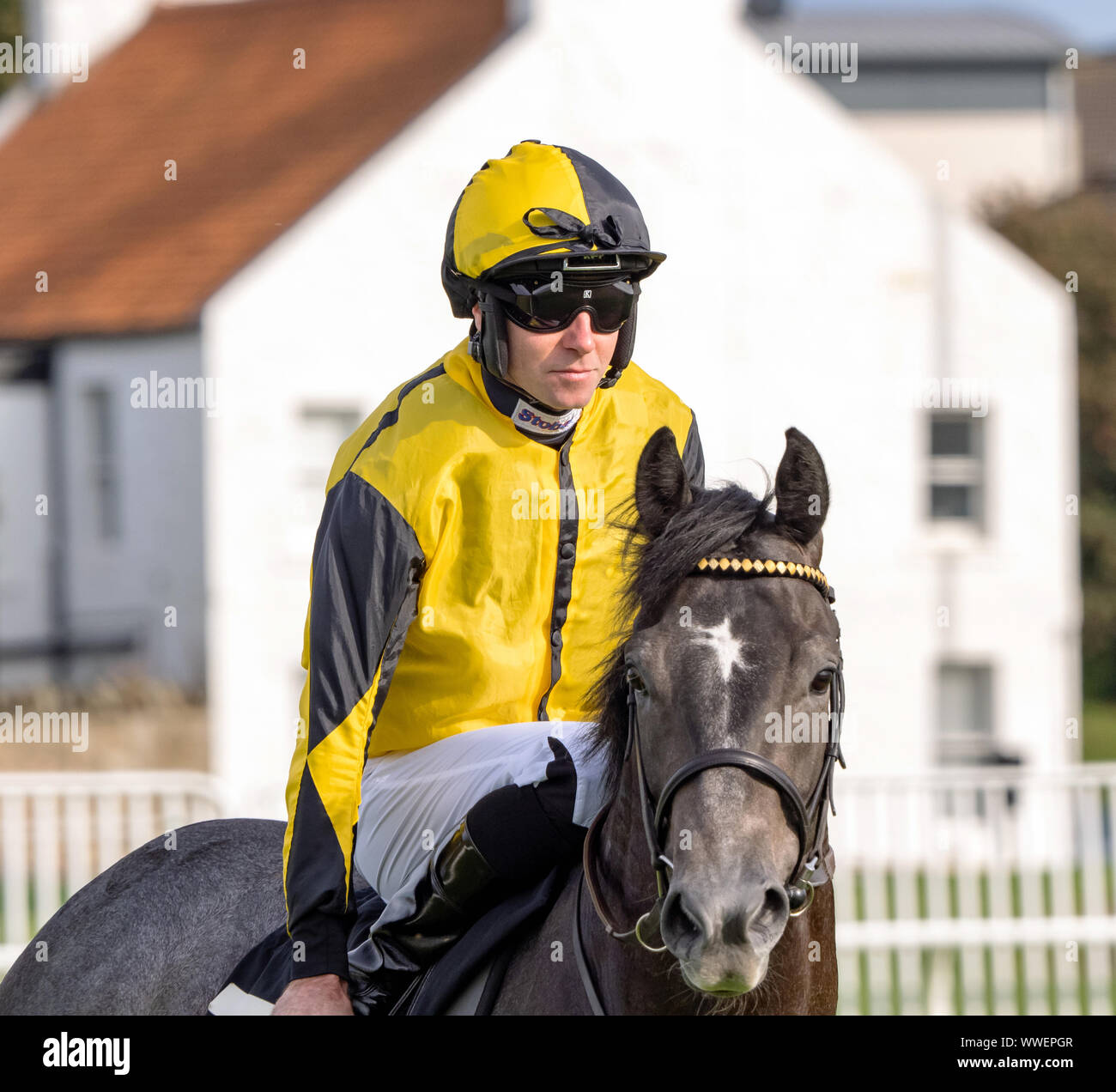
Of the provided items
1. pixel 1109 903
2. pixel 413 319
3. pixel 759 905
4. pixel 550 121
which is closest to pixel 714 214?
pixel 550 121

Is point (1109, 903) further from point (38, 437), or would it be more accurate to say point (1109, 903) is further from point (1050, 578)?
point (38, 437)

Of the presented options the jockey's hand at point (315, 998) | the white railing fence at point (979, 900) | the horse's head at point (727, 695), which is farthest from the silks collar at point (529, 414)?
the white railing fence at point (979, 900)

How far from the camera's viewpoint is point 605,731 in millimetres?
3033

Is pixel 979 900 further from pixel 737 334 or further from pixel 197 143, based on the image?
pixel 197 143

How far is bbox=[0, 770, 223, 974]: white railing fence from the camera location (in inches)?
375

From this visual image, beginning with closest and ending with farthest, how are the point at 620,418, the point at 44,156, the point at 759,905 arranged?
the point at 759,905 → the point at 620,418 → the point at 44,156


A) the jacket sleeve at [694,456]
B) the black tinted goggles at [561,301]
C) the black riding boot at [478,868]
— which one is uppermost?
the black tinted goggles at [561,301]

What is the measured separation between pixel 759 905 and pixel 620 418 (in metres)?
1.33

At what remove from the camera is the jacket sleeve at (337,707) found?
3.11 metres

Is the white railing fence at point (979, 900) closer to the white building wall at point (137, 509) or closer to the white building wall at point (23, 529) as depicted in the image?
the white building wall at point (137, 509)

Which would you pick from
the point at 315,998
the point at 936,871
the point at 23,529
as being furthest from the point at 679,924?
the point at 23,529

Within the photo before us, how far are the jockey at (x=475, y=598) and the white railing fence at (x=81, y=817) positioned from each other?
6.21m

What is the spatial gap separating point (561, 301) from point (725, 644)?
889 millimetres

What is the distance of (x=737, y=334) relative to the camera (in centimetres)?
1781
